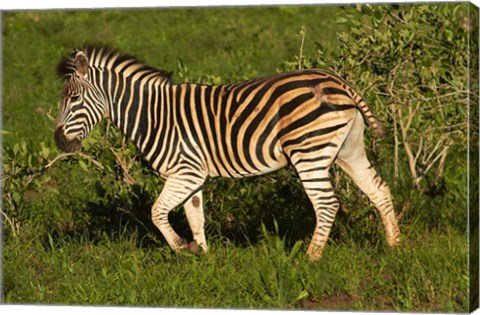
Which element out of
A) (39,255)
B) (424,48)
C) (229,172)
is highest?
(424,48)

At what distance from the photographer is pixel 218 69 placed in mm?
14719

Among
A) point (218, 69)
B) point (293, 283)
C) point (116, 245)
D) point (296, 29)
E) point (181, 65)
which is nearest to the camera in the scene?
point (293, 283)

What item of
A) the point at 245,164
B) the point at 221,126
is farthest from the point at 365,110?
the point at 221,126

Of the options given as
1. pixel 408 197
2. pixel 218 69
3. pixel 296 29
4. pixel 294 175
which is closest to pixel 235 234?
pixel 294 175

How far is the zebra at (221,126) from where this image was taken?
800 cm

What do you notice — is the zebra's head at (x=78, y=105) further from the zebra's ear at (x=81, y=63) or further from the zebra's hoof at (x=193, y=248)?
the zebra's hoof at (x=193, y=248)

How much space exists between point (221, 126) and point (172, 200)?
648 millimetres

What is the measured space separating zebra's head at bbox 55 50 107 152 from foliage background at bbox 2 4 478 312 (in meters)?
0.52

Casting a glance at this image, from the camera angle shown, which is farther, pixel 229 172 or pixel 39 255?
pixel 39 255

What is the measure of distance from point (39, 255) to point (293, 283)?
7.37ft

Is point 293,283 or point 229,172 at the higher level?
point 229,172

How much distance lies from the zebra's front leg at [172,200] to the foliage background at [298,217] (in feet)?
0.58

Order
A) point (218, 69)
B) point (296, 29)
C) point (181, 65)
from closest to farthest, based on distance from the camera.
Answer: point (181, 65)
point (218, 69)
point (296, 29)

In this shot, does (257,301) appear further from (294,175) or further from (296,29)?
(296,29)
